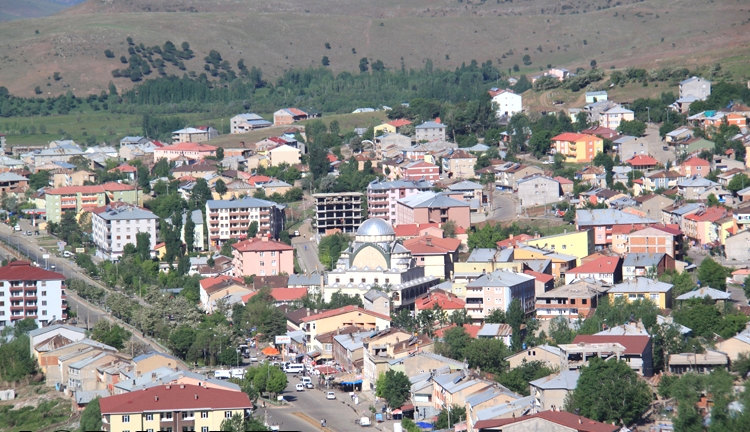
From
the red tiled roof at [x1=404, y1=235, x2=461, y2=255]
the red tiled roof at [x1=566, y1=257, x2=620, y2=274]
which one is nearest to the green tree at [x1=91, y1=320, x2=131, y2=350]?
the red tiled roof at [x1=404, y1=235, x2=461, y2=255]

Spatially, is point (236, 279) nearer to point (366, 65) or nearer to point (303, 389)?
point (303, 389)

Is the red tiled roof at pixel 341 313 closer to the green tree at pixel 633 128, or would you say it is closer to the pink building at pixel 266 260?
the pink building at pixel 266 260

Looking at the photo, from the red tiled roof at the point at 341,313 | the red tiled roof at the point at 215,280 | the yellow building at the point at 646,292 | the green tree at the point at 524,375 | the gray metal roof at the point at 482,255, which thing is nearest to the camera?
the green tree at the point at 524,375

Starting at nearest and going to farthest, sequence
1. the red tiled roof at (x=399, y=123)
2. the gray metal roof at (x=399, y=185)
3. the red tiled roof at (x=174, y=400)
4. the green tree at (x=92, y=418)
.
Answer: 1. the red tiled roof at (x=174, y=400)
2. the green tree at (x=92, y=418)
3. the gray metal roof at (x=399, y=185)
4. the red tiled roof at (x=399, y=123)

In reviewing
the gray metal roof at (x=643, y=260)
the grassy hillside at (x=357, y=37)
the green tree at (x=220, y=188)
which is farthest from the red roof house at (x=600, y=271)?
the grassy hillside at (x=357, y=37)

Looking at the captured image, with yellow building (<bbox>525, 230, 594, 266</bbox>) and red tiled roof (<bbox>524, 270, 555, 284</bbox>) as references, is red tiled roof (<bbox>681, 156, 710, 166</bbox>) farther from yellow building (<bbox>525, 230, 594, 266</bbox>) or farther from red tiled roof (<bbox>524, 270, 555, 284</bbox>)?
red tiled roof (<bbox>524, 270, 555, 284</bbox>)
